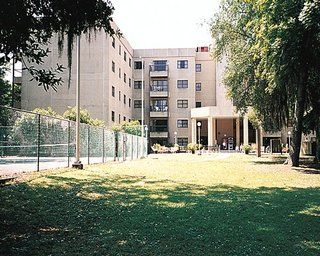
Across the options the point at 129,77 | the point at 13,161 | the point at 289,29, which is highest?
the point at 129,77

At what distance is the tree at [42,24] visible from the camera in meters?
6.26

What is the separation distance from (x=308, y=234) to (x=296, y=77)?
634 inches

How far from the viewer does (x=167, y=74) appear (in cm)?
6650

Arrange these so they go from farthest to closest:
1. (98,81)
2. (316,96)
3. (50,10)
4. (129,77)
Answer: (129,77) < (98,81) < (316,96) < (50,10)

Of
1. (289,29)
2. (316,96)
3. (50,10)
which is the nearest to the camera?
(50,10)

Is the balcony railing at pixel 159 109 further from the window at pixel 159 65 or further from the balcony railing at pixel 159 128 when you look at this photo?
the window at pixel 159 65

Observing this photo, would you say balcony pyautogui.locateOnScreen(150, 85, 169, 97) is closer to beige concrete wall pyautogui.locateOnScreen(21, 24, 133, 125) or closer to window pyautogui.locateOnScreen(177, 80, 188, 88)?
window pyautogui.locateOnScreen(177, 80, 188, 88)

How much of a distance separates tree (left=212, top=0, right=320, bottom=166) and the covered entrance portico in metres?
28.7

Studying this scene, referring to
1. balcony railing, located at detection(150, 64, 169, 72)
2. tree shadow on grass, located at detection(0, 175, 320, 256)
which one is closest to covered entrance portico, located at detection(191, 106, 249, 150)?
balcony railing, located at detection(150, 64, 169, 72)

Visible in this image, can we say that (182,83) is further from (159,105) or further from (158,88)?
(159,105)

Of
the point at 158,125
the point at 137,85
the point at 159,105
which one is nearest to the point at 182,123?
the point at 158,125

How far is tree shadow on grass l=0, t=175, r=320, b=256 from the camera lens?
5.38 m

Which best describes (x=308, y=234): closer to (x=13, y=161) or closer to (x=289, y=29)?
(x=13, y=161)

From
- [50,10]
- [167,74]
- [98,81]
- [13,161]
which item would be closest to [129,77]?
[167,74]
